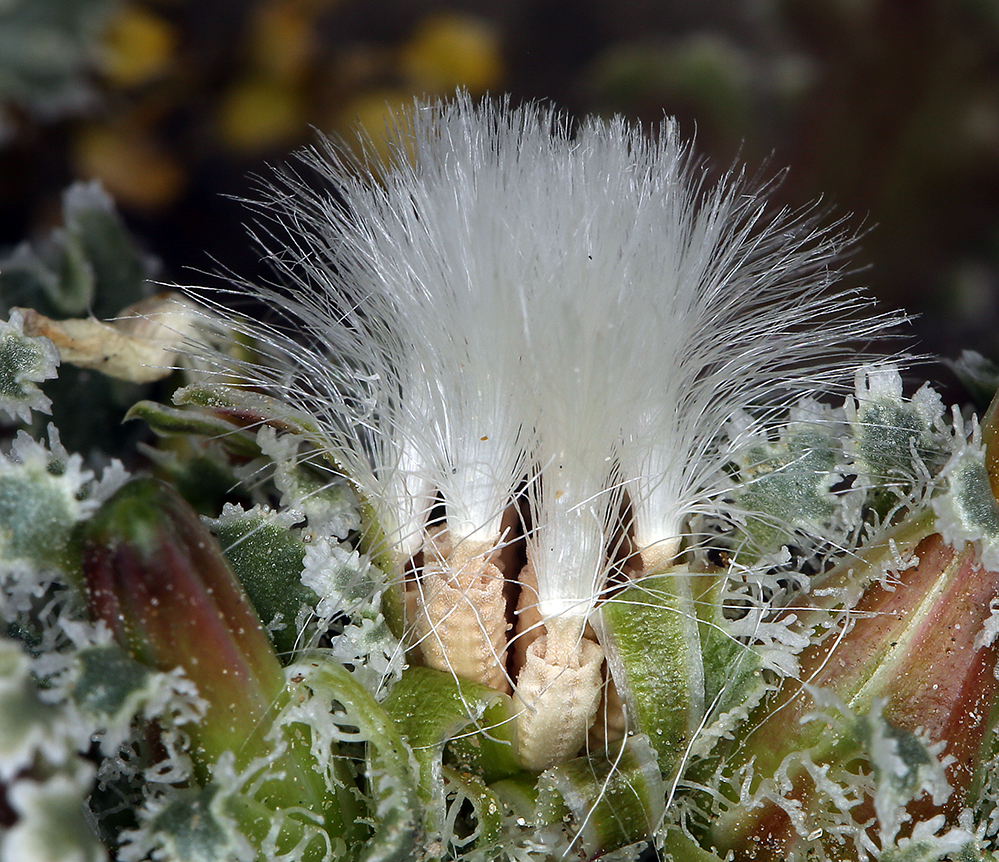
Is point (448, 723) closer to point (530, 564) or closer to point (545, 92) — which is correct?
point (530, 564)

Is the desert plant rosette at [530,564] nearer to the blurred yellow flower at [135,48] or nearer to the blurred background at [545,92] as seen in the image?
the blurred background at [545,92]

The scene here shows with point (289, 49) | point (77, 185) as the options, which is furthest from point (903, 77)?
point (77, 185)

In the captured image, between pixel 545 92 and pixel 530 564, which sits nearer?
pixel 530 564

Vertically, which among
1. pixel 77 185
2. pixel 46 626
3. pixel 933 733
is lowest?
pixel 933 733

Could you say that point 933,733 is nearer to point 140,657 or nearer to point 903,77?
point 140,657

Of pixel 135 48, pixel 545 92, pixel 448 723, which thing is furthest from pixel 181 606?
pixel 545 92
